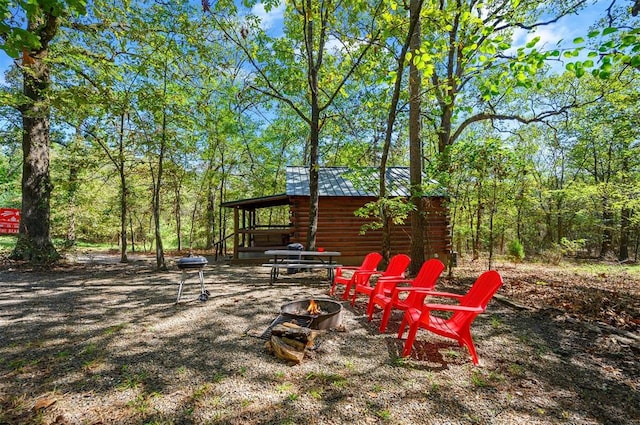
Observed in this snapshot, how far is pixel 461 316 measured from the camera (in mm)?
3379

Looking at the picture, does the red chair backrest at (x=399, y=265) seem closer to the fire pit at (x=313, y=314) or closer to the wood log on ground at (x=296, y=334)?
the fire pit at (x=313, y=314)

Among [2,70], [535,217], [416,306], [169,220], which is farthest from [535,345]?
[169,220]

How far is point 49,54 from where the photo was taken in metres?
8.20

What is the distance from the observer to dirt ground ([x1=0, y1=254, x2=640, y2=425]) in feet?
7.45

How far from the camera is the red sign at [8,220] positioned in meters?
14.2

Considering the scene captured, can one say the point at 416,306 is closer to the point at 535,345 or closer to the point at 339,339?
the point at 339,339

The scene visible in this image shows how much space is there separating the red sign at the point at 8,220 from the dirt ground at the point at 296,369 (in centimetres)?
1300

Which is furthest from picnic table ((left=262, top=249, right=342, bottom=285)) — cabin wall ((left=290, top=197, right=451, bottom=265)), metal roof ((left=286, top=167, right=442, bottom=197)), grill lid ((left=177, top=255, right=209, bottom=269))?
metal roof ((left=286, top=167, right=442, bottom=197))

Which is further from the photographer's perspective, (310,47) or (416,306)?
(310,47)

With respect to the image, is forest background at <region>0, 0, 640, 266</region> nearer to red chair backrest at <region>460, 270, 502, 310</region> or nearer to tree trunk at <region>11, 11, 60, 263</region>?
tree trunk at <region>11, 11, 60, 263</region>

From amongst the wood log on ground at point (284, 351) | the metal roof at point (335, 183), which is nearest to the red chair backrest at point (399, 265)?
the wood log on ground at point (284, 351)

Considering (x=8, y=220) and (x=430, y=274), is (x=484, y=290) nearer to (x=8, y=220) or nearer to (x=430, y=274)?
(x=430, y=274)

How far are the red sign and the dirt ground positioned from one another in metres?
13.0

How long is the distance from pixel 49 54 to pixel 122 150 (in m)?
3.49
